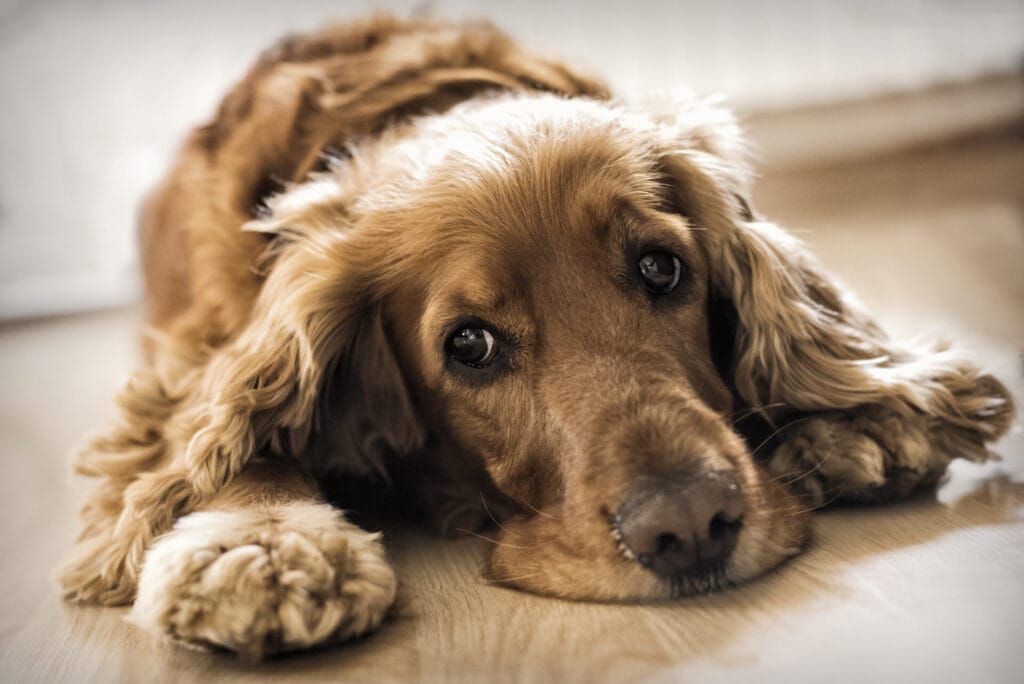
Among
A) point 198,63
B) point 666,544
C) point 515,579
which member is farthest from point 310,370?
point 198,63

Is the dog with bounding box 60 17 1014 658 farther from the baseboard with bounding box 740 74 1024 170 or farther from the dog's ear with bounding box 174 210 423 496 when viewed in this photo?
the baseboard with bounding box 740 74 1024 170

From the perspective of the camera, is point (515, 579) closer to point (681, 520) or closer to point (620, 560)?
point (620, 560)

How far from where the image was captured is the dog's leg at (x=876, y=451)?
7.38 feet

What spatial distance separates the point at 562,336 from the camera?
216 cm

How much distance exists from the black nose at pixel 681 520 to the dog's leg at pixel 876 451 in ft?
1.29

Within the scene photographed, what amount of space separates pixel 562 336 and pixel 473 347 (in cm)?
20

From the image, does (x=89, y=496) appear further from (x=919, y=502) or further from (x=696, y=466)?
(x=919, y=502)

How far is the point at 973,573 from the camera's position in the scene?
186 centimetres

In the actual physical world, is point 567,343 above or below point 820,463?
above

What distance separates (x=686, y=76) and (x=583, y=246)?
4441mm

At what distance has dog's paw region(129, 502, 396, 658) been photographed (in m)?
1.82

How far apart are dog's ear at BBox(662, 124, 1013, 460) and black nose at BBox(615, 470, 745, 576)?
0.62 m

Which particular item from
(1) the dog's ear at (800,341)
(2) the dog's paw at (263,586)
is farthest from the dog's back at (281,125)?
(2) the dog's paw at (263,586)

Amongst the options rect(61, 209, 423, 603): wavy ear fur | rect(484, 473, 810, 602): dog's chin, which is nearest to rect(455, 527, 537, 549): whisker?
rect(484, 473, 810, 602): dog's chin
